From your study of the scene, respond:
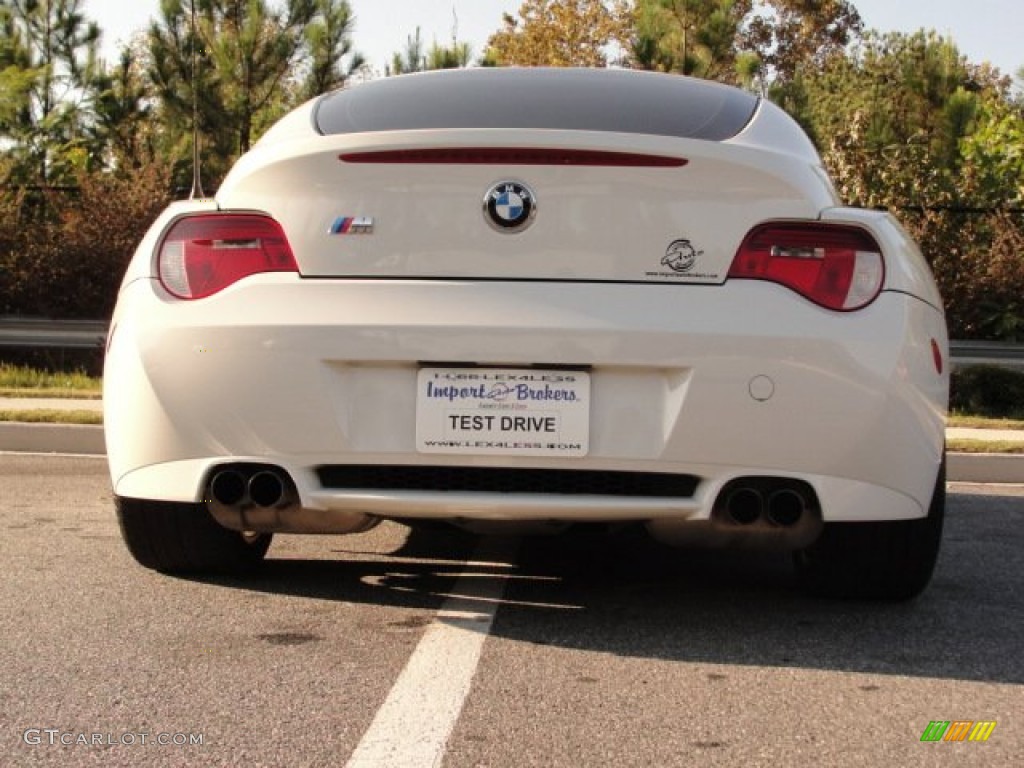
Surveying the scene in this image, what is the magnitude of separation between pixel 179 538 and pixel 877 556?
197 centimetres

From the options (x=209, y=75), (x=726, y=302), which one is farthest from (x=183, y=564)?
(x=209, y=75)

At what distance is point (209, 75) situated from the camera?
2305cm

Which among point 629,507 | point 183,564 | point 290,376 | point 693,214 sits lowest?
point 183,564

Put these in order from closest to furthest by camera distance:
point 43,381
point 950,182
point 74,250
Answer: point 43,381 → point 74,250 → point 950,182

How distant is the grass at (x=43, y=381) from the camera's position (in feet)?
37.7

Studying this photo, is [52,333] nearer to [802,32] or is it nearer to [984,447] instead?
[984,447]

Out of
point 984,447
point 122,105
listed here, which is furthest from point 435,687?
point 122,105

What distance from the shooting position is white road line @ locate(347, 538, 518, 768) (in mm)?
2939

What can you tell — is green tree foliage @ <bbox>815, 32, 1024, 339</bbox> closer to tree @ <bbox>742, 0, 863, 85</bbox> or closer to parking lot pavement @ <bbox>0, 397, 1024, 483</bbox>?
parking lot pavement @ <bbox>0, 397, 1024, 483</bbox>

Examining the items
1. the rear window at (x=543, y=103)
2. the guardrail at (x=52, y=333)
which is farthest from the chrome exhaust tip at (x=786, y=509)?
the guardrail at (x=52, y=333)

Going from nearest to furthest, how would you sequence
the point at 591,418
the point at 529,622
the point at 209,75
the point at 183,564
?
the point at 591,418 < the point at 529,622 < the point at 183,564 < the point at 209,75

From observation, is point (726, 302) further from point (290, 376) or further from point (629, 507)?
point (290, 376)

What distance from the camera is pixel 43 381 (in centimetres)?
1217

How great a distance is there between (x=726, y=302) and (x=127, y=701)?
1701mm
